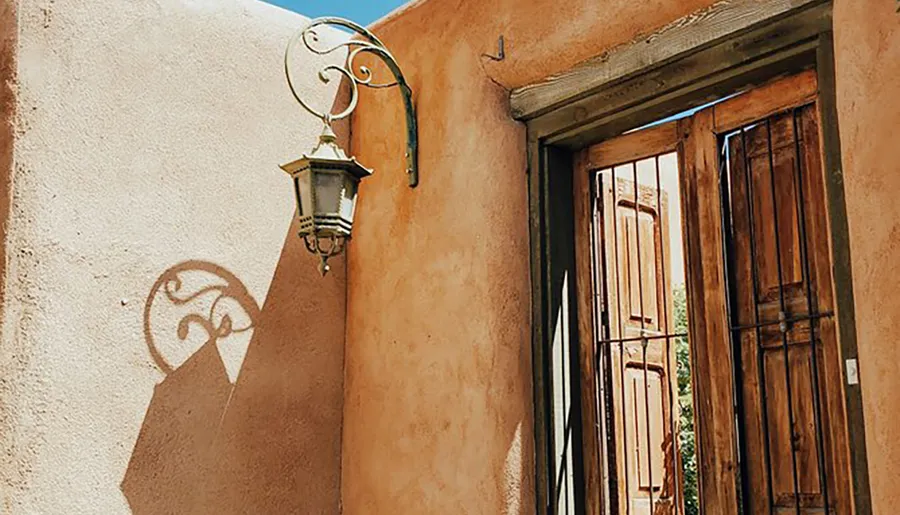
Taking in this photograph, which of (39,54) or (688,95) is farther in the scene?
(39,54)

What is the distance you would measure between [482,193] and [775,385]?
4.29ft

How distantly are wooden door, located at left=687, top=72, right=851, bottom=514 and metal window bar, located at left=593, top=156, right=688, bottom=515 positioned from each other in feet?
1.39

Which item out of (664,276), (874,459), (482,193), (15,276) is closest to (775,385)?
(874,459)

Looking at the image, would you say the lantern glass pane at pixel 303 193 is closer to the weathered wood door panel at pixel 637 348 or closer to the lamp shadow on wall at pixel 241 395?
the lamp shadow on wall at pixel 241 395

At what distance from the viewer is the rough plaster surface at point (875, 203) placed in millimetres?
2637

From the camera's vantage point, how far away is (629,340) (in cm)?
383

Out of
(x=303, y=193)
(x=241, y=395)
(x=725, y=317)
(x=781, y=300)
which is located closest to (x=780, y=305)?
(x=781, y=300)

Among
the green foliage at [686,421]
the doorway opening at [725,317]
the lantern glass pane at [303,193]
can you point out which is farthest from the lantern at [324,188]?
the green foliage at [686,421]

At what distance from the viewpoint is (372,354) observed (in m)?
4.34

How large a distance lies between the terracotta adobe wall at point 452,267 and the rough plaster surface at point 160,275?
0.27 m

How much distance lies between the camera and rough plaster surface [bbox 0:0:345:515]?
370 cm

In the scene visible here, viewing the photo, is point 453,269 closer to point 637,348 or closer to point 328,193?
point 328,193

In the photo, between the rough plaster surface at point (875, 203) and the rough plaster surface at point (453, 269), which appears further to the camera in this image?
the rough plaster surface at point (453, 269)

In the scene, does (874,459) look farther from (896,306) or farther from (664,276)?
(664,276)
